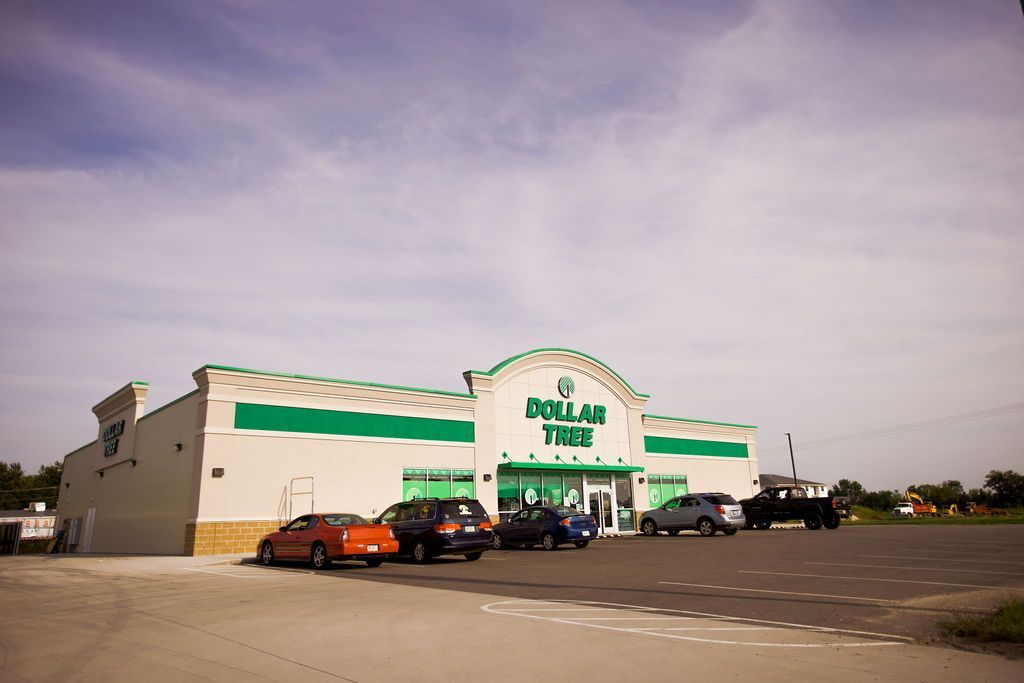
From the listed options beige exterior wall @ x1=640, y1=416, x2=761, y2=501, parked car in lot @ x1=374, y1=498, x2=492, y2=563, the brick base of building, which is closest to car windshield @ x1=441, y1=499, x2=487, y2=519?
parked car in lot @ x1=374, y1=498, x2=492, y2=563

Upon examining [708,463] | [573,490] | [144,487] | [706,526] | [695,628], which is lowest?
[695,628]

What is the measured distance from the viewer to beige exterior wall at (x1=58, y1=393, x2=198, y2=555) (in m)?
22.9

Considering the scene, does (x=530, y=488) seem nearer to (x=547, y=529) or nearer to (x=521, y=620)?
(x=547, y=529)

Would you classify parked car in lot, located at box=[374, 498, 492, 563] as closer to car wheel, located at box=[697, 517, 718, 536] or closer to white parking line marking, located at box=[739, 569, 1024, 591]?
white parking line marking, located at box=[739, 569, 1024, 591]

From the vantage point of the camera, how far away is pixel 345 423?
82.2 ft

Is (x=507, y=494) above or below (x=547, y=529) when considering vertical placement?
above

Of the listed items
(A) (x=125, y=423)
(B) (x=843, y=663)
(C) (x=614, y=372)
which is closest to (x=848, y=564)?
(B) (x=843, y=663)

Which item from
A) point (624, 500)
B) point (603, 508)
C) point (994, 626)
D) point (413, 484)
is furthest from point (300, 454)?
point (994, 626)

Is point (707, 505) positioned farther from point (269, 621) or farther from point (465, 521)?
point (269, 621)

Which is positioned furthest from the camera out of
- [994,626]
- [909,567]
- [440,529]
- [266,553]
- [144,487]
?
[144,487]

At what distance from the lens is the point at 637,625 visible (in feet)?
26.1

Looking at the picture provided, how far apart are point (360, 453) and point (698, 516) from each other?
1419 cm

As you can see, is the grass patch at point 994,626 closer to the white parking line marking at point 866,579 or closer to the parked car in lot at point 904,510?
the white parking line marking at point 866,579

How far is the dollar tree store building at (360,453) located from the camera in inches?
880
